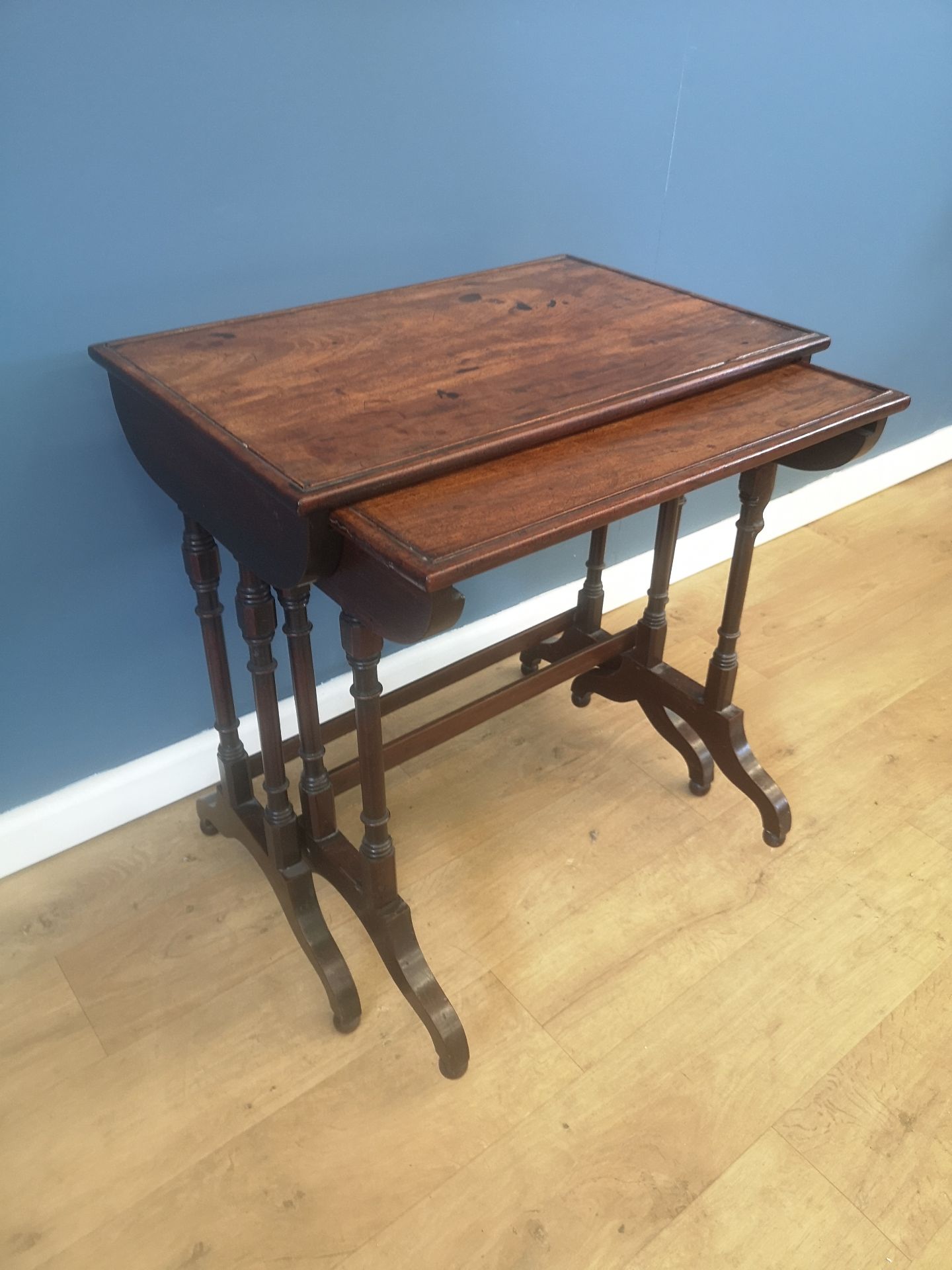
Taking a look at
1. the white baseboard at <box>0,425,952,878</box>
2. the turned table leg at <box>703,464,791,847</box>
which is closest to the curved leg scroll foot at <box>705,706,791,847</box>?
the turned table leg at <box>703,464,791,847</box>

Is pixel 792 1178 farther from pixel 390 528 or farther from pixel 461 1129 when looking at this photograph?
pixel 390 528

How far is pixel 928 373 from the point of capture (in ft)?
9.71

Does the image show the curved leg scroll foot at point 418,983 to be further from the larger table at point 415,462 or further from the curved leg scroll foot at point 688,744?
the curved leg scroll foot at point 688,744

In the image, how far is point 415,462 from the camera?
1109mm

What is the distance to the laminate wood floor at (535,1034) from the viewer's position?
130 cm

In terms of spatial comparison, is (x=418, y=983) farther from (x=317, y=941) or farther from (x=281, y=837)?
(x=281, y=837)

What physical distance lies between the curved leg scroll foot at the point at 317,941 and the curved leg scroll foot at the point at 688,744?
2.43 feet

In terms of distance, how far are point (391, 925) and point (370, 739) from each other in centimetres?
33

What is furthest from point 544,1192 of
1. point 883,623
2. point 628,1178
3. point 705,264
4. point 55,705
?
point 705,264

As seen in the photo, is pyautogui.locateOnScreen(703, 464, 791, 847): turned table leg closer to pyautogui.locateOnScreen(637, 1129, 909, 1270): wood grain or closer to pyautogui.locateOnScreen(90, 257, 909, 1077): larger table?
pyautogui.locateOnScreen(90, 257, 909, 1077): larger table

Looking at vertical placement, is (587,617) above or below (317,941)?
above

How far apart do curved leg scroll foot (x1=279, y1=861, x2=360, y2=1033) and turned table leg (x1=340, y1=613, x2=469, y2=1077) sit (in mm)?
69

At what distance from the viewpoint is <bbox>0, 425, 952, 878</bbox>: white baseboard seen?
1.77 metres

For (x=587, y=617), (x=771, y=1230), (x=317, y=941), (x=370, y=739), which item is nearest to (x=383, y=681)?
(x=587, y=617)
